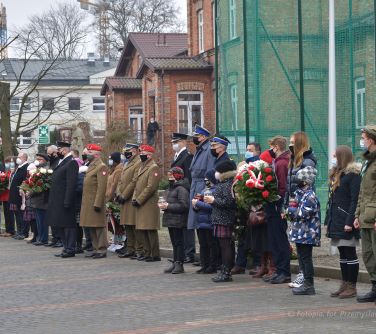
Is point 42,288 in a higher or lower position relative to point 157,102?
lower

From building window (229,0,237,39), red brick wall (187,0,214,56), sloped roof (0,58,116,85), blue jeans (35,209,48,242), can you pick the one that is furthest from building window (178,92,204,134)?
sloped roof (0,58,116,85)

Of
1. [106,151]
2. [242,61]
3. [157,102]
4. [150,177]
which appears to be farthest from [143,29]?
[150,177]

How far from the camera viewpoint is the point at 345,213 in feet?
37.7

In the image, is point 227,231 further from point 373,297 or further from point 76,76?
point 76,76

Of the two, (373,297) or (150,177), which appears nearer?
(373,297)

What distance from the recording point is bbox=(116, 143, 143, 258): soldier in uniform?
16953mm

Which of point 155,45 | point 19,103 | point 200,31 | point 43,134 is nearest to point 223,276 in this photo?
point 43,134

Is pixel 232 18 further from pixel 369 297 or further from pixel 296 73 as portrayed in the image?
pixel 369 297

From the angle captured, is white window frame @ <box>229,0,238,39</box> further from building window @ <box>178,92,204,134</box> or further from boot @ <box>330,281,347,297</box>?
building window @ <box>178,92,204,134</box>

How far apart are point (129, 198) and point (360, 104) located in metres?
5.12

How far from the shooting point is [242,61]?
21.2m

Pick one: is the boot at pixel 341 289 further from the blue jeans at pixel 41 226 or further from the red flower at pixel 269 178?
the blue jeans at pixel 41 226

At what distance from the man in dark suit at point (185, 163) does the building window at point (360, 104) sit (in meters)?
4.34

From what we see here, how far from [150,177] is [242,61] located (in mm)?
5833
